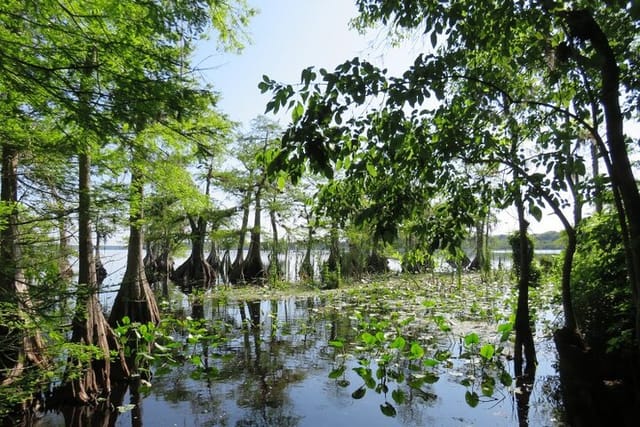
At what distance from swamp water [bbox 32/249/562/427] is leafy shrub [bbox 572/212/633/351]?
0.84 meters

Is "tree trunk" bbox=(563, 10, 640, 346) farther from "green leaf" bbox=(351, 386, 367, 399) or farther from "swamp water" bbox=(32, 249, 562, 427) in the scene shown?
"green leaf" bbox=(351, 386, 367, 399)

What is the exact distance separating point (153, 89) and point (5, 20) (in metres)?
0.93

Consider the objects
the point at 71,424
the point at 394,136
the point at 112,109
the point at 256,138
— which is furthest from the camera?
the point at 256,138

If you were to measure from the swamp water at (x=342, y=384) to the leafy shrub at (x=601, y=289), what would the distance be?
0.84m

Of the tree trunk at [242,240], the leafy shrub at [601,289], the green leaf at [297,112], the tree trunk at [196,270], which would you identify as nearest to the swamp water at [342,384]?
the leafy shrub at [601,289]

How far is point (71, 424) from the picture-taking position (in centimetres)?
441

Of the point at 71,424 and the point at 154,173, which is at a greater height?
the point at 154,173

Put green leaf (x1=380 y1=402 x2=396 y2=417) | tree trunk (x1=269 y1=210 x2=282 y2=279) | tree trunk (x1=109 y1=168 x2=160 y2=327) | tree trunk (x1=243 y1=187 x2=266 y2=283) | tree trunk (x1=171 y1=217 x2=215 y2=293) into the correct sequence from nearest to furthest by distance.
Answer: green leaf (x1=380 y1=402 x2=396 y2=417), tree trunk (x1=109 y1=168 x2=160 y2=327), tree trunk (x1=269 y1=210 x2=282 y2=279), tree trunk (x1=171 y1=217 x2=215 y2=293), tree trunk (x1=243 y1=187 x2=266 y2=283)

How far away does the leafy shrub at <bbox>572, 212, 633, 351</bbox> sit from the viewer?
4316 millimetres

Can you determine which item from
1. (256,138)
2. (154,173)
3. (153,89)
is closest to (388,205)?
(153,89)

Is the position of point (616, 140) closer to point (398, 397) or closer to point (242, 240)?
point (398, 397)

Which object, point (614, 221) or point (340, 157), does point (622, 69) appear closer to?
point (614, 221)

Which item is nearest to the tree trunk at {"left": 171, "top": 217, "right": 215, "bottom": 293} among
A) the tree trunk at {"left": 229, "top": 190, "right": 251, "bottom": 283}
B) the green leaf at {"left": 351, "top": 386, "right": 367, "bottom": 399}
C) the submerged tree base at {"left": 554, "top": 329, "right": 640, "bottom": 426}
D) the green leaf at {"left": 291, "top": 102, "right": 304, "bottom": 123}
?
the tree trunk at {"left": 229, "top": 190, "right": 251, "bottom": 283}

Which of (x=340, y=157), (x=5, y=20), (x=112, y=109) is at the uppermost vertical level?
(x=5, y=20)
